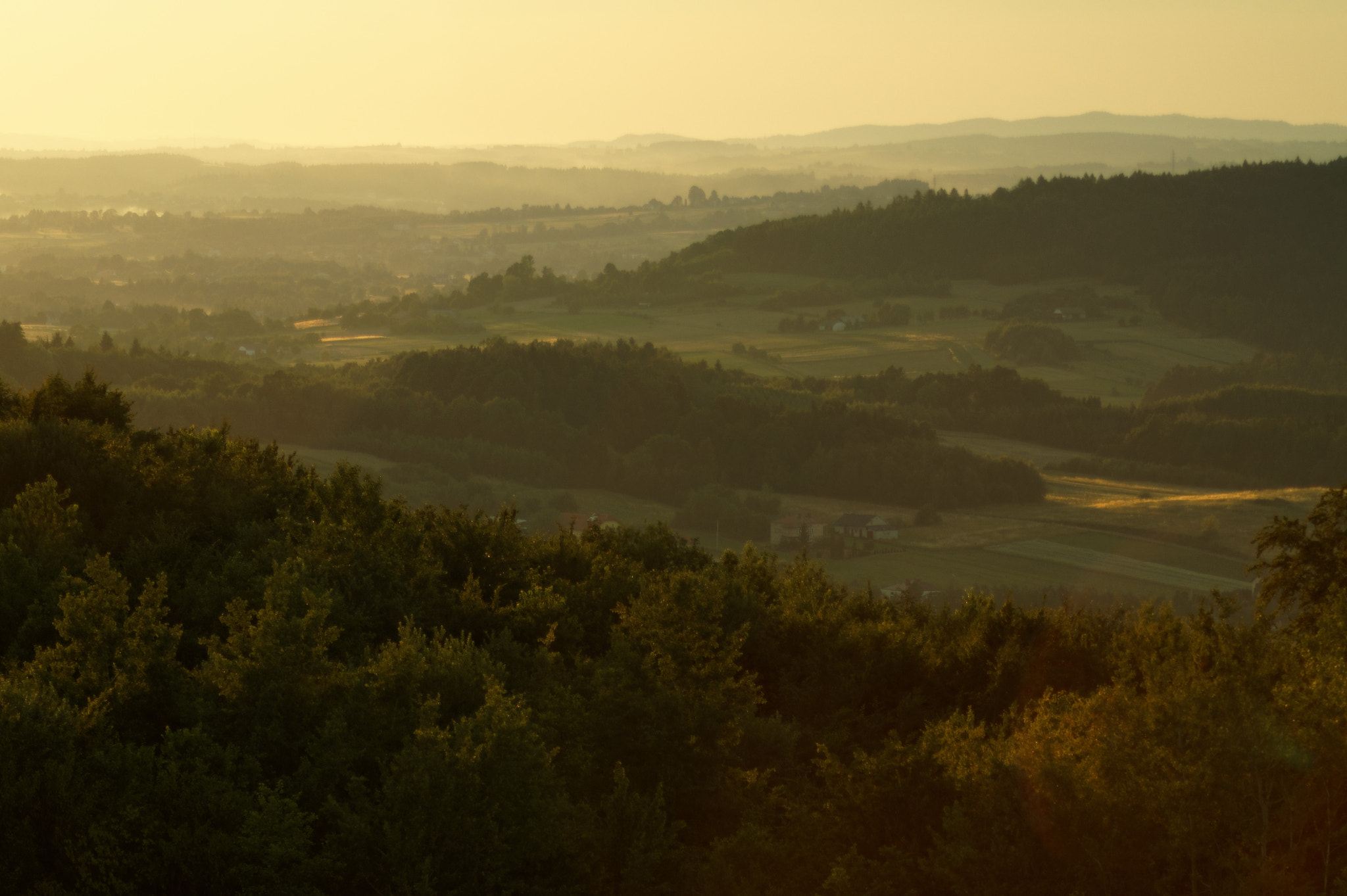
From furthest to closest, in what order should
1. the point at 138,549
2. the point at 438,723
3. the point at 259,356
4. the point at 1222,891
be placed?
the point at 259,356 < the point at 138,549 < the point at 438,723 < the point at 1222,891

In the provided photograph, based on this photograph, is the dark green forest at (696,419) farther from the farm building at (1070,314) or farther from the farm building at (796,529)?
the farm building at (1070,314)

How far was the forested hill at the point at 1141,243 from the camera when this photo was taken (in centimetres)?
16600

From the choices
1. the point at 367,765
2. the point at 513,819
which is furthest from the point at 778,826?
the point at 367,765

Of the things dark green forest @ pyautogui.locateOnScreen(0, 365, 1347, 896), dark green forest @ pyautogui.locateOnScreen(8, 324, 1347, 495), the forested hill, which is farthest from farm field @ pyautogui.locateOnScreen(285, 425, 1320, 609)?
the forested hill

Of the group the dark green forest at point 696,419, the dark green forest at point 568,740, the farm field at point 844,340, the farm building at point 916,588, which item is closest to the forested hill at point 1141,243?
the farm field at point 844,340

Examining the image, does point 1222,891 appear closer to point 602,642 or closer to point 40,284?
point 602,642

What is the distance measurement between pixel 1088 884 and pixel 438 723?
26.9 feet

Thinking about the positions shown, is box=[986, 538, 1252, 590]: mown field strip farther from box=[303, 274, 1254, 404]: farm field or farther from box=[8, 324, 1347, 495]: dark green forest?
box=[303, 274, 1254, 404]: farm field

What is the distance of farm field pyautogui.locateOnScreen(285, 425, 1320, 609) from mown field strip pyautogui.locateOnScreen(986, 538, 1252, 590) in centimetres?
10

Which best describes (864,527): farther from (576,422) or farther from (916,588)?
(576,422)

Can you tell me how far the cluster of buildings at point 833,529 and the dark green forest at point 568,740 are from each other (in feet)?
152

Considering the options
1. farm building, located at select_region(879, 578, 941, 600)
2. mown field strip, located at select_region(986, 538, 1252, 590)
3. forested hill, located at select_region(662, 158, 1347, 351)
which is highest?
forested hill, located at select_region(662, 158, 1347, 351)

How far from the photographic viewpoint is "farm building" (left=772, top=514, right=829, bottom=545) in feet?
239

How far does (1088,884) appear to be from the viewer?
15.4m
